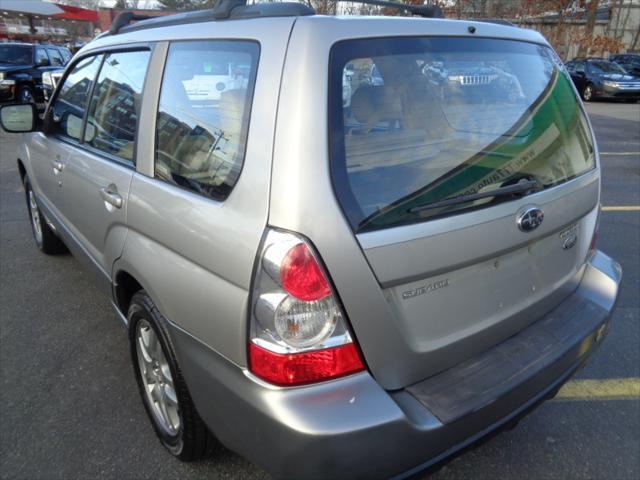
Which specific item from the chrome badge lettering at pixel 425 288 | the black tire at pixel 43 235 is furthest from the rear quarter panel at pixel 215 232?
the black tire at pixel 43 235

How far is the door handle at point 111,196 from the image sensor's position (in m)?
2.28

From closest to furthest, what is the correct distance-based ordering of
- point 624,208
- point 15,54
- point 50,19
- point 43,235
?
1. point 43,235
2. point 624,208
3. point 15,54
4. point 50,19

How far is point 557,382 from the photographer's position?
76.4 inches

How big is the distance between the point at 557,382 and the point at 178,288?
4.79 ft

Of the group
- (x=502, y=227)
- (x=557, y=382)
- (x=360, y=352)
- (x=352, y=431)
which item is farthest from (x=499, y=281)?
(x=352, y=431)

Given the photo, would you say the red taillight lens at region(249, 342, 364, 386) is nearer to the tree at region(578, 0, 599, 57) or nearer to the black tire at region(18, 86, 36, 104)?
the black tire at region(18, 86, 36, 104)

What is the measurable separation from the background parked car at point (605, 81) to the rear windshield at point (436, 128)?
1947 centimetres

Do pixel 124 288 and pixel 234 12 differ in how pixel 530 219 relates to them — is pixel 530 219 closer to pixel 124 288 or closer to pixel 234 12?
pixel 234 12

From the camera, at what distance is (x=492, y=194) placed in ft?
5.83

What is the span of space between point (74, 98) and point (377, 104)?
7.83ft

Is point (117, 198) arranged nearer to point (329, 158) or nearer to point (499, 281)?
point (329, 158)

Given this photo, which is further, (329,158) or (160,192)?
(160,192)

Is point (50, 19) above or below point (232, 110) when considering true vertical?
above

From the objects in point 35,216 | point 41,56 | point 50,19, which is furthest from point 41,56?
point 50,19
